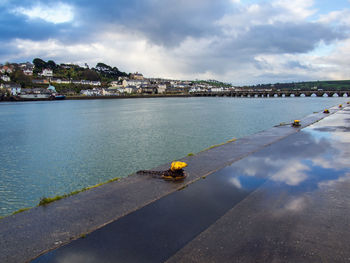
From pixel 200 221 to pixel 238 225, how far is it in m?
0.86

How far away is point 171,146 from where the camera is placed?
847 inches

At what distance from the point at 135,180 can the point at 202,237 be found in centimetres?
446

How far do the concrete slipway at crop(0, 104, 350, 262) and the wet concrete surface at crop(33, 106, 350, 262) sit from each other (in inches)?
0.8

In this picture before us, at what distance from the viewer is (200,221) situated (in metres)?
5.95

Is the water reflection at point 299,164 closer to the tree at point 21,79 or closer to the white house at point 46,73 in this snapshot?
the tree at point 21,79

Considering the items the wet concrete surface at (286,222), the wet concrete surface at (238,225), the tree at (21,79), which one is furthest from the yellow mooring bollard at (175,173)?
the tree at (21,79)

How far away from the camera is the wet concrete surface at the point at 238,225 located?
4.68 m

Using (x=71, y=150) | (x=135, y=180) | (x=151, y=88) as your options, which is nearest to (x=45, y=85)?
(x=151, y=88)

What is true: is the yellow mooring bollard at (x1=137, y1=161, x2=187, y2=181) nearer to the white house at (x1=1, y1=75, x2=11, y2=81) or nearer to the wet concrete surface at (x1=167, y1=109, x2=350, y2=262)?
the wet concrete surface at (x1=167, y1=109, x2=350, y2=262)

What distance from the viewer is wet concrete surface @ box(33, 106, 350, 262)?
184 inches

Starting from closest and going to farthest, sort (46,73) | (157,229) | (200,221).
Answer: (157,229) < (200,221) < (46,73)

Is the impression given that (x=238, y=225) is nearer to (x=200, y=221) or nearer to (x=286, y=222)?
(x=200, y=221)

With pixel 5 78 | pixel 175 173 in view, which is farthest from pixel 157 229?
pixel 5 78

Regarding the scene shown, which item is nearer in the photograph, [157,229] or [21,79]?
[157,229]
